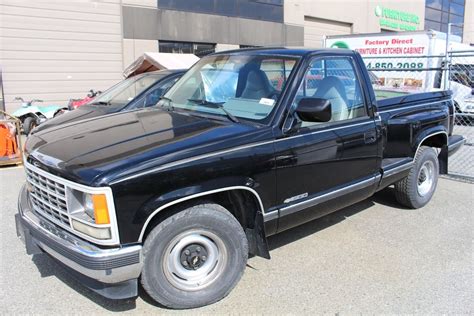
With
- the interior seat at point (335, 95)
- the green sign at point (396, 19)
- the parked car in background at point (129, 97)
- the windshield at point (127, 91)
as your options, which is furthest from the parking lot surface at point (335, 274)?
the green sign at point (396, 19)

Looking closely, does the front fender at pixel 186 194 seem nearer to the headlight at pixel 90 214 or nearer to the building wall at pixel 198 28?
the headlight at pixel 90 214

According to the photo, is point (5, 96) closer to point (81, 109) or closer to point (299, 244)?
point (81, 109)

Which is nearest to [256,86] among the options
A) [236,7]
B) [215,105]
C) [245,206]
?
[215,105]

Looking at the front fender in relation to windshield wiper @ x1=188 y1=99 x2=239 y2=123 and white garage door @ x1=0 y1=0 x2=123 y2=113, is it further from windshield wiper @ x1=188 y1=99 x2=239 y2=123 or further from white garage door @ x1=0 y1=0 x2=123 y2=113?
white garage door @ x1=0 y1=0 x2=123 y2=113

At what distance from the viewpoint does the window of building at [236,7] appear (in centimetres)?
1754

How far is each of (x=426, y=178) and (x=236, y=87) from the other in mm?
3082

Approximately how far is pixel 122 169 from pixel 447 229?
12.4ft

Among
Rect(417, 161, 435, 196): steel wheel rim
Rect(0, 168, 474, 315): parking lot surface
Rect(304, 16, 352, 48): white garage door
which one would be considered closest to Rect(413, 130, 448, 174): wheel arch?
Rect(417, 161, 435, 196): steel wheel rim

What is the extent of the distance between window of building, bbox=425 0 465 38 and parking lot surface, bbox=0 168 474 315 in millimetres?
32370

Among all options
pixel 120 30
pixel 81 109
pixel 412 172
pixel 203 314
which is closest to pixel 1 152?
pixel 81 109

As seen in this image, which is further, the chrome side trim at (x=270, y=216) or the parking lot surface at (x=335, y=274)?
the chrome side trim at (x=270, y=216)

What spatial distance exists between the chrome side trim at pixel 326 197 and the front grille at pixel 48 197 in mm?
1646

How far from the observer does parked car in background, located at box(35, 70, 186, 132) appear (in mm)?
7009

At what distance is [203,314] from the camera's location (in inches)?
120
